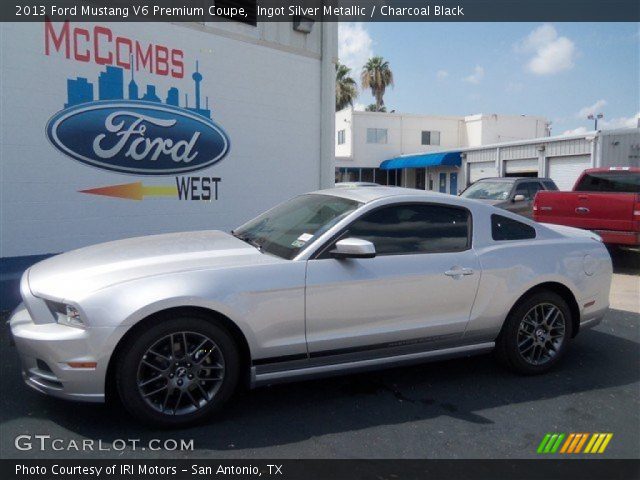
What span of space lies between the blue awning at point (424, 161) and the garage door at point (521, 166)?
4471 millimetres

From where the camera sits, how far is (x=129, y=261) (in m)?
3.58

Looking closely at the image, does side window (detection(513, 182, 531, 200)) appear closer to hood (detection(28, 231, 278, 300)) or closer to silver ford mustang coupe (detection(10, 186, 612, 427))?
silver ford mustang coupe (detection(10, 186, 612, 427))

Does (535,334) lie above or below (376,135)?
below

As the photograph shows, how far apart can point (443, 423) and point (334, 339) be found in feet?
2.98

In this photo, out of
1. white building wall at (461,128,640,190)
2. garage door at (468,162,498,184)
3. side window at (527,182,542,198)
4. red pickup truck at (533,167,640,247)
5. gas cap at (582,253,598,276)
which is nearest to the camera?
gas cap at (582,253,598,276)

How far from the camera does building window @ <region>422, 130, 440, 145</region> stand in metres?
35.8

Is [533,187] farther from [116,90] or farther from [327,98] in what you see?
[116,90]

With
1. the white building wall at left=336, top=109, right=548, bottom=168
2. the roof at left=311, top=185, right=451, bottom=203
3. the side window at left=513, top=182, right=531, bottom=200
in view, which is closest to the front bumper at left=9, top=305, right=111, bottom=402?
the roof at left=311, top=185, right=451, bottom=203

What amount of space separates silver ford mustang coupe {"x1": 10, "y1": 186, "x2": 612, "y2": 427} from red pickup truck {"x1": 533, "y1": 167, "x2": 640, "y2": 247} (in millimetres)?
4938

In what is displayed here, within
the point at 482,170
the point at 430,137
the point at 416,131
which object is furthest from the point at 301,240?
the point at 430,137

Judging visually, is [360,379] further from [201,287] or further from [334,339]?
[201,287]

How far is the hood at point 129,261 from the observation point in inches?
131

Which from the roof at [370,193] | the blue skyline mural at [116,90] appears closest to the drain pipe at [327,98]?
the blue skyline mural at [116,90]
